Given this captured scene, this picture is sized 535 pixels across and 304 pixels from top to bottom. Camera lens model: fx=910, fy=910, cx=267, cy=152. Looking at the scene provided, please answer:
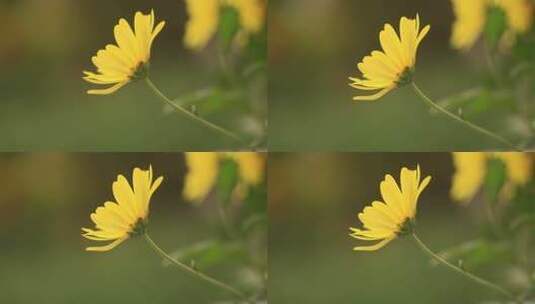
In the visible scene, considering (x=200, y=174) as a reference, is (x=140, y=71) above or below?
above

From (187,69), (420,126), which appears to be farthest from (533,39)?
(187,69)

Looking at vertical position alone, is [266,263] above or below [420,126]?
below

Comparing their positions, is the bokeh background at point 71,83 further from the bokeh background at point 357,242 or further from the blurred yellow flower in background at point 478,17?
the blurred yellow flower in background at point 478,17

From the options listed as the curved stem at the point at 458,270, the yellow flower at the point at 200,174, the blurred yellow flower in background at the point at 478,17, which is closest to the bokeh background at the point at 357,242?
the curved stem at the point at 458,270

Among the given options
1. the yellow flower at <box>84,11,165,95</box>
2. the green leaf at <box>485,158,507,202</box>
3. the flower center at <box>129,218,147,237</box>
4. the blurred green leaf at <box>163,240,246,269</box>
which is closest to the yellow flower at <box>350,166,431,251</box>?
the green leaf at <box>485,158,507,202</box>

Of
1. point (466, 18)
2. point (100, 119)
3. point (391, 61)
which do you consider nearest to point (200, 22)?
point (100, 119)

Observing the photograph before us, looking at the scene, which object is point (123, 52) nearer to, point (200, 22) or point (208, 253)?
point (200, 22)

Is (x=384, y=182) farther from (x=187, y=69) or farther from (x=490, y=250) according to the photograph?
(x=187, y=69)
